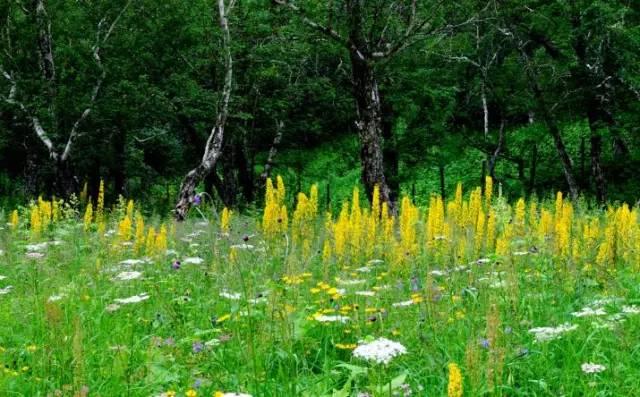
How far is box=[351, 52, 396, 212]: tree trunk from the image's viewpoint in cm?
1286

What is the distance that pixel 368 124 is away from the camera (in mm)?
12930

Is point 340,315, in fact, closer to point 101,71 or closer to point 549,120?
point 549,120

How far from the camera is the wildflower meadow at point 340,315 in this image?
11.0 feet

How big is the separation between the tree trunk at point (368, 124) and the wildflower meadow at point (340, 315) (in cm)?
624

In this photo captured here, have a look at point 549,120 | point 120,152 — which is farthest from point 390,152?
point 120,152

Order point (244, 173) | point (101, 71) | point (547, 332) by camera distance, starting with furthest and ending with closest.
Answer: point (244, 173) < point (101, 71) < point (547, 332)

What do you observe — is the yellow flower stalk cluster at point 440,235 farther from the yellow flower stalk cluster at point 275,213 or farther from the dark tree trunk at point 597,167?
the dark tree trunk at point 597,167

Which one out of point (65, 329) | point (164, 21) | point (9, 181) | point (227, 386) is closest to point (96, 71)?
point (164, 21)

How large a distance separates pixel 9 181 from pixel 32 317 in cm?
2712

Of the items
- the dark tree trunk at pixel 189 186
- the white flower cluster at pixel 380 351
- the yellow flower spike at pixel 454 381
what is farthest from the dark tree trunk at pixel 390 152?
the yellow flower spike at pixel 454 381

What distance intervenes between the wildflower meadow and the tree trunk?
6238 millimetres

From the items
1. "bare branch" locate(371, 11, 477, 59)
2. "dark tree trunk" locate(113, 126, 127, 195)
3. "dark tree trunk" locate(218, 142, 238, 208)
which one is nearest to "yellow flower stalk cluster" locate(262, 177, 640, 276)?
"bare branch" locate(371, 11, 477, 59)

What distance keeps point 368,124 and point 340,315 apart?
906 centimetres

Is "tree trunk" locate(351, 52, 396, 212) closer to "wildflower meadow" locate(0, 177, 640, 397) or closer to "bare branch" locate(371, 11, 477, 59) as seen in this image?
"bare branch" locate(371, 11, 477, 59)
